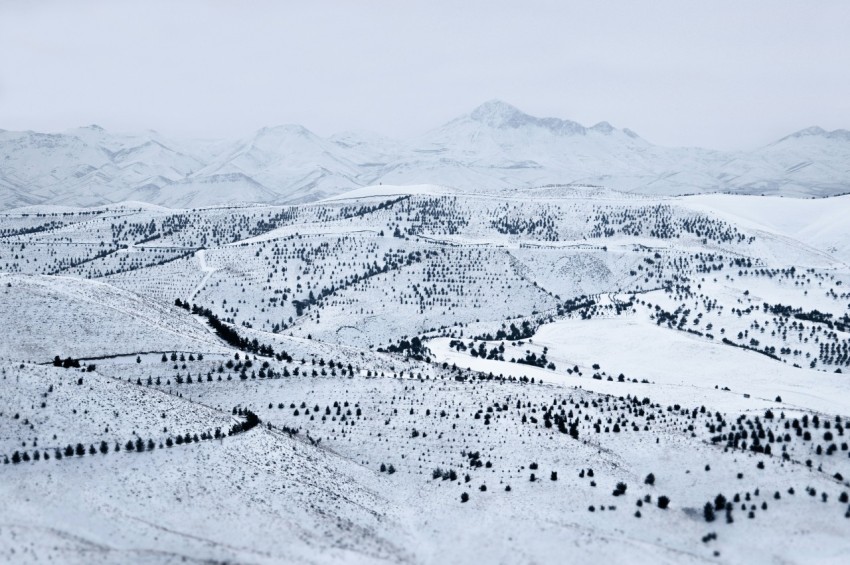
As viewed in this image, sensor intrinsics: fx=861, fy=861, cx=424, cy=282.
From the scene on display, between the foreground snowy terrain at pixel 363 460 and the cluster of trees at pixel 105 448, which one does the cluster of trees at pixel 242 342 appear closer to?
the foreground snowy terrain at pixel 363 460

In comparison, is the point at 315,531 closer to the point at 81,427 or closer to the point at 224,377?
the point at 81,427

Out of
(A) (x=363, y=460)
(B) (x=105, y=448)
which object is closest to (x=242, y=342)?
(A) (x=363, y=460)

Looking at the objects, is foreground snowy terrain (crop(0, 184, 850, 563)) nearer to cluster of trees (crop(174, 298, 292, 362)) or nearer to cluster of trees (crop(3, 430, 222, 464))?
cluster of trees (crop(3, 430, 222, 464))

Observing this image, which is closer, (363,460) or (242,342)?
(363,460)

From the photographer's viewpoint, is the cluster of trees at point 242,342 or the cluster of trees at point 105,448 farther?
the cluster of trees at point 242,342

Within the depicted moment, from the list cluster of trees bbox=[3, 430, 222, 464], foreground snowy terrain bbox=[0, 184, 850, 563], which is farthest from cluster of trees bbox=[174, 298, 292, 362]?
cluster of trees bbox=[3, 430, 222, 464]

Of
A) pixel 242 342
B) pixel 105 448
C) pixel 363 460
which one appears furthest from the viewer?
pixel 242 342

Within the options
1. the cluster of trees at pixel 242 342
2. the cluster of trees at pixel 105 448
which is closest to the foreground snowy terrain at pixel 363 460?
the cluster of trees at pixel 105 448

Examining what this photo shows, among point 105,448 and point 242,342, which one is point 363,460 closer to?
point 105,448

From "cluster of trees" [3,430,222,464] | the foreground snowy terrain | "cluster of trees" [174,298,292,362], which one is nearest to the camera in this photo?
the foreground snowy terrain

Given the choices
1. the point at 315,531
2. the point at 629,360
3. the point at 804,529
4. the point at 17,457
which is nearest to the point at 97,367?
the point at 17,457

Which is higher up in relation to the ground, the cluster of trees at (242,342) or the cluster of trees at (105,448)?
the cluster of trees at (105,448)
